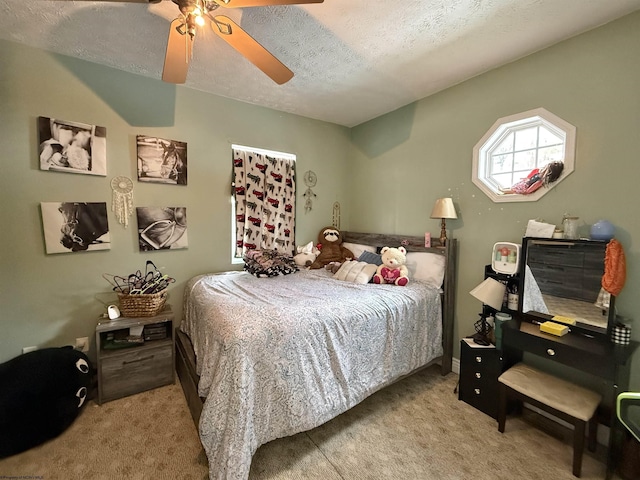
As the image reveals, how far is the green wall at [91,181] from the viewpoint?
2.05 meters

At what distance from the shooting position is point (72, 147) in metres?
2.20

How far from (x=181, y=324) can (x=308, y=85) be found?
257 cm

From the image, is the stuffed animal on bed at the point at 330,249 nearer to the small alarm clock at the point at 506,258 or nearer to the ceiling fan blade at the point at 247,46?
the small alarm clock at the point at 506,258

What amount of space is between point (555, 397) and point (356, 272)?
160 cm

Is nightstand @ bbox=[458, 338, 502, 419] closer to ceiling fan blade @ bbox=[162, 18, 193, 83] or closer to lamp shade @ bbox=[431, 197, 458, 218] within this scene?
lamp shade @ bbox=[431, 197, 458, 218]

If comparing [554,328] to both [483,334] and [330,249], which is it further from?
[330,249]

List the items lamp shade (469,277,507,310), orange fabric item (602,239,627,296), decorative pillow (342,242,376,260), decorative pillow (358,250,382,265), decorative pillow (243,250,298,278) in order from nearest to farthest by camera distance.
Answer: orange fabric item (602,239,627,296), lamp shade (469,277,507,310), decorative pillow (243,250,298,278), decorative pillow (358,250,382,265), decorative pillow (342,242,376,260)

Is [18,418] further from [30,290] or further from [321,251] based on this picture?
[321,251]

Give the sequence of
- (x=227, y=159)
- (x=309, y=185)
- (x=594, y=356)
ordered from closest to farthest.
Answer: (x=594, y=356) < (x=227, y=159) < (x=309, y=185)

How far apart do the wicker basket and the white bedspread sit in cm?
28

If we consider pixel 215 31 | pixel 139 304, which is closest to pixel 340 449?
pixel 139 304

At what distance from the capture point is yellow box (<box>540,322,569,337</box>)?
1.73 meters

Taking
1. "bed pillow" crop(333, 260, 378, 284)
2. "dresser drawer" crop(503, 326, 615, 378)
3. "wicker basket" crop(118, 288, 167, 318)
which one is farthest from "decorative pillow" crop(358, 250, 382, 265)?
"wicker basket" crop(118, 288, 167, 318)

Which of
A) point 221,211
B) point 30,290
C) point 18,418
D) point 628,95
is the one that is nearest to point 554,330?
point 628,95
